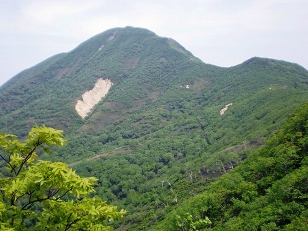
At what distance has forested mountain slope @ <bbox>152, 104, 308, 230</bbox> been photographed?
94.7 ft

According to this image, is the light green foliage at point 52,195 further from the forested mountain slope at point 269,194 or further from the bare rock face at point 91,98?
the bare rock face at point 91,98

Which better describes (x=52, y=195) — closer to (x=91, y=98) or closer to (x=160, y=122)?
(x=160, y=122)

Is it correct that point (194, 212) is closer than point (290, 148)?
No

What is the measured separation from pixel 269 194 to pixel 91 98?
16146 cm

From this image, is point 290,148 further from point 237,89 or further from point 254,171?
point 237,89

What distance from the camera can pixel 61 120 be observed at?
155 metres

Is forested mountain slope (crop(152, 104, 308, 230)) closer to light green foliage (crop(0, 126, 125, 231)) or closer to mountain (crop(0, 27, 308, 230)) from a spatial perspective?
mountain (crop(0, 27, 308, 230))

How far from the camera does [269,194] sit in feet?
111

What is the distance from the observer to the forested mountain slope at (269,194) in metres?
28.9

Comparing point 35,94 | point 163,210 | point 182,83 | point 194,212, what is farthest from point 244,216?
point 35,94

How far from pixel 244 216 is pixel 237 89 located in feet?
416

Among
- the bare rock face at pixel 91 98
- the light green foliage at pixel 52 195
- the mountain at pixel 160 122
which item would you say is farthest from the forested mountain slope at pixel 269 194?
the bare rock face at pixel 91 98

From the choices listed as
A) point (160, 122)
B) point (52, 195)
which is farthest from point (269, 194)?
point (160, 122)

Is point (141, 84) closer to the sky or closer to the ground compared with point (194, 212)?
closer to the sky
